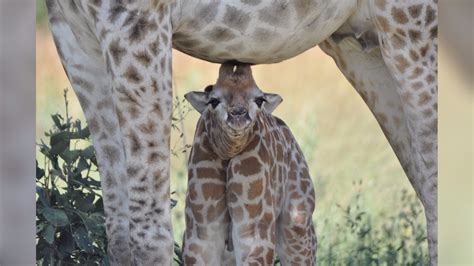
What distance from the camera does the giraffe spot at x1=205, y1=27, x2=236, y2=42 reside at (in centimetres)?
324

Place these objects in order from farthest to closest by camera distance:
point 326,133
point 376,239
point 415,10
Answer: point 376,239, point 326,133, point 415,10

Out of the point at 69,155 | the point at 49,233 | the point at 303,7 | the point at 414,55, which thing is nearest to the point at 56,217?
the point at 49,233

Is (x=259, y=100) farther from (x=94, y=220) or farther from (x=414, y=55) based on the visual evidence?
(x=94, y=220)

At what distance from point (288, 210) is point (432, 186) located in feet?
1.58

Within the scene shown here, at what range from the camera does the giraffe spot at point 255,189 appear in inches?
130

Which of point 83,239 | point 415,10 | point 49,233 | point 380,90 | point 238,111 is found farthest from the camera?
point 83,239

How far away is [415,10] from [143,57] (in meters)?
0.91

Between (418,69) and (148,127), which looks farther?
(418,69)

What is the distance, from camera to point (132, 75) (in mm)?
3037

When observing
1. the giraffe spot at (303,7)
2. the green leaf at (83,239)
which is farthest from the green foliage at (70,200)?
Result: the giraffe spot at (303,7)

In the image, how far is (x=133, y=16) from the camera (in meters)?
3.01

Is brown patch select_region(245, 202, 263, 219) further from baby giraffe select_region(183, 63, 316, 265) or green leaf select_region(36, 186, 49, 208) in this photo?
green leaf select_region(36, 186, 49, 208)

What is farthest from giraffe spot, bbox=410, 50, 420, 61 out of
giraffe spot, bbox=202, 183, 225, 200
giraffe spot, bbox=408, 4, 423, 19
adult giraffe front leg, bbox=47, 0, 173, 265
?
adult giraffe front leg, bbox=47, 0, 173, 265
